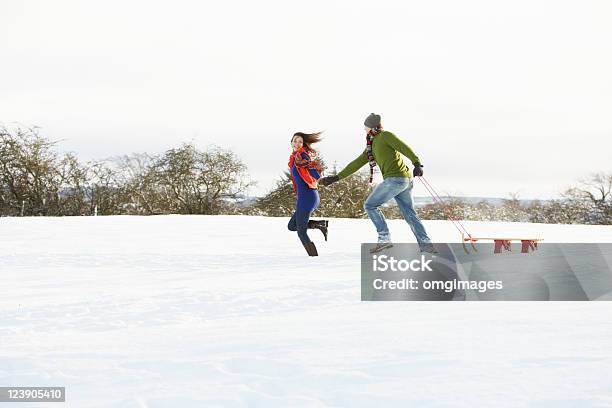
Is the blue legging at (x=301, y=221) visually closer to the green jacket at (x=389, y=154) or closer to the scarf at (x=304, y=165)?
the scarf at (x=304, y=165)

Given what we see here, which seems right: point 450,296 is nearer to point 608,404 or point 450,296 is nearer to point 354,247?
point 608,404

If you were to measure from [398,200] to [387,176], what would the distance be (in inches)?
15.3

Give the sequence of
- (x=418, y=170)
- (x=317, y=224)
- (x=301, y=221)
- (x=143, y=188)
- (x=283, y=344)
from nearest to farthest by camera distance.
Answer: (x=283, y=344) → (x=418, y=170) → (x=301, y=221) → (x=317, y=224) → (x=143, y=188)

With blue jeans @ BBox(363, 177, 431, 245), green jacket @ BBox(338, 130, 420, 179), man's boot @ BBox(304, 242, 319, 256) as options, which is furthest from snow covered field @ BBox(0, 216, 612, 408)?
green jacket @ BBox(338, 130, 420, 179)

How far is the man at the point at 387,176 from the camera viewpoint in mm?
8008

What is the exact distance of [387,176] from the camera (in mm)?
8164

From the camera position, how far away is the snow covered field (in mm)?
3273

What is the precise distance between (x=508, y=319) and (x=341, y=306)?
1.46m

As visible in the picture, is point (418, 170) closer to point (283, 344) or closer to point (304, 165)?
point (304, 165)

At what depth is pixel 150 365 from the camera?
3.82 metres

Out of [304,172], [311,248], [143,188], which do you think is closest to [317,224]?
[311,248]

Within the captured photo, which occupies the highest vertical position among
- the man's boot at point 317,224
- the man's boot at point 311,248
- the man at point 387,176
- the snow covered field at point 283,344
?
the man at point 387,176

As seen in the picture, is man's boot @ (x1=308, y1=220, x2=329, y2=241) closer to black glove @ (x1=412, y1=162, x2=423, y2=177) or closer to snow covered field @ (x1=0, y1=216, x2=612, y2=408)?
snow covered field @ (x1=0, y1=216, x2=612, y2=408)

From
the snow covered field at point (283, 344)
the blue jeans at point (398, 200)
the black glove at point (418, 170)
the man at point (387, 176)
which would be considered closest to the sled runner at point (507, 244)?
the blue jeans at point (398, 200)
